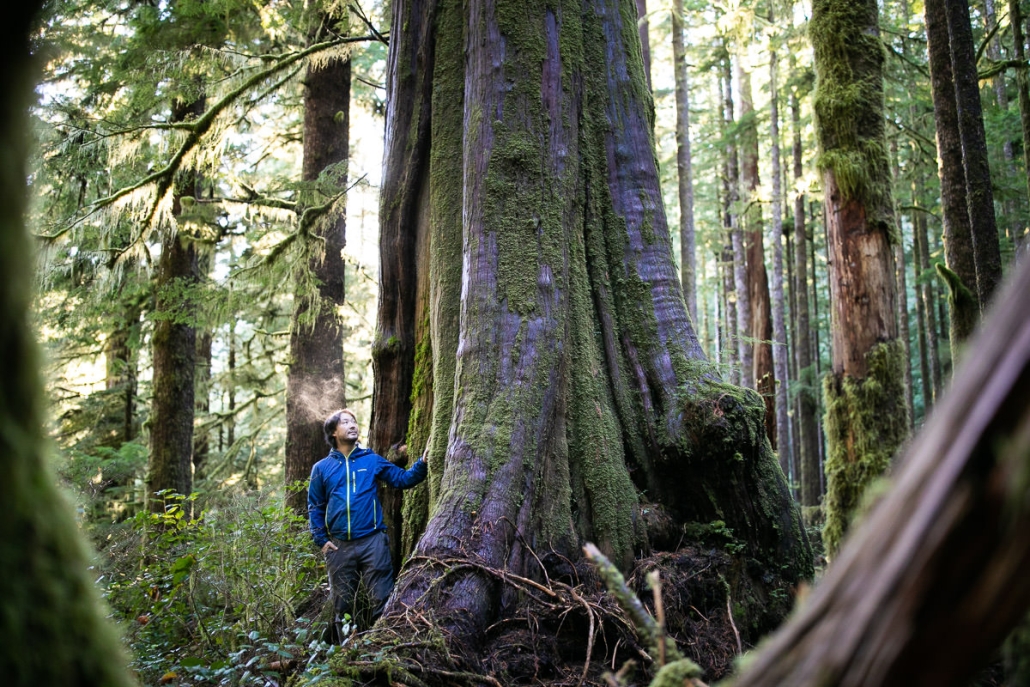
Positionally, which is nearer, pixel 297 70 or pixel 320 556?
pixel 320 556

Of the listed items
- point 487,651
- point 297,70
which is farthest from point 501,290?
point 297,70

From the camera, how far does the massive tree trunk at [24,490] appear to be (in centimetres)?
80

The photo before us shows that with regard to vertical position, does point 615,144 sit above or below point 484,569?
above

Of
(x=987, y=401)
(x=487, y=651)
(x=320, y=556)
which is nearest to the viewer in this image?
(x=987, y=401)

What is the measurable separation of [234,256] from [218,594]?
13570 millimetres

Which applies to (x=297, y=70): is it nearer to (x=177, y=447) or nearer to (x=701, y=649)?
(x=177, y=447)

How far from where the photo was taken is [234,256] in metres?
18.2

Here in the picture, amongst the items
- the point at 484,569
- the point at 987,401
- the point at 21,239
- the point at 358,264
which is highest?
the point at 358,264

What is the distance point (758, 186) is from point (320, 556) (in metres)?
16.5

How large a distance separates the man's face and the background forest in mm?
599

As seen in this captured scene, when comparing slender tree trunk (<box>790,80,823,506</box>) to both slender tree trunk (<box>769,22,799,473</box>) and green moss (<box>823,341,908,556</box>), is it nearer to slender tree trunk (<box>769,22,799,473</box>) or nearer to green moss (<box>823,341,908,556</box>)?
slender tree trunk (<box>769,22,799,473</box>)

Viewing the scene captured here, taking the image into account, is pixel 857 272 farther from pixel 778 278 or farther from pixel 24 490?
pixel 778 278

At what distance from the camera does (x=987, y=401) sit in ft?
2.62

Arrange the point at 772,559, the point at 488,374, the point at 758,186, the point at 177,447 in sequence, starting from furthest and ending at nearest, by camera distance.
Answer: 1. the point at 758,186
2. the point at 177,447
3. the point at 772,559
4. the point at 488,374
